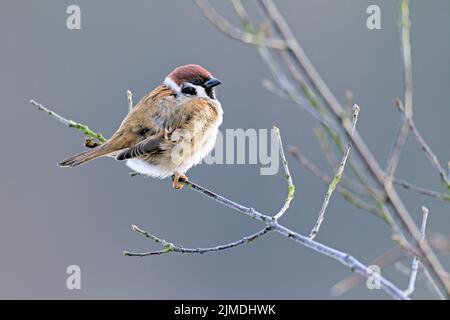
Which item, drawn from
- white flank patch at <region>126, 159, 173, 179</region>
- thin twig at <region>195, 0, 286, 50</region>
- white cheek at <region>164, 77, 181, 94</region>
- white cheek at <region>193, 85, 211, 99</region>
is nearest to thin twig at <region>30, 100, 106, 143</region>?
white flank patch at <region>126, 159, 173, 179</region>

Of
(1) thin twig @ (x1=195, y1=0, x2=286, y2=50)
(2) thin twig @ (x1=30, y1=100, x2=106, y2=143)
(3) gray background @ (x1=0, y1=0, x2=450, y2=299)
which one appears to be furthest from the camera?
(3) gray background @ (x1=0, y1=0, x2=450, y2=299)

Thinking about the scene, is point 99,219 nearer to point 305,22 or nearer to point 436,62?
point 305,22

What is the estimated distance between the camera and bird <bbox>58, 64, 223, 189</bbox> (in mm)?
4609

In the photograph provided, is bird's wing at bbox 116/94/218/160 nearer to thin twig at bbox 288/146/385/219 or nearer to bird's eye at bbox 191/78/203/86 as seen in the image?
bird's eye at bbox 191/78/203/86

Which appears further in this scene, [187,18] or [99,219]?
[187,18]

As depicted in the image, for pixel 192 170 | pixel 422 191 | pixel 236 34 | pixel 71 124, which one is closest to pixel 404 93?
pixel 422 191

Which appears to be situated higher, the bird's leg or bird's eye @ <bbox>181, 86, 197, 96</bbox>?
bird's eye @ <bbox>181, 86, 197, 96</bbox>

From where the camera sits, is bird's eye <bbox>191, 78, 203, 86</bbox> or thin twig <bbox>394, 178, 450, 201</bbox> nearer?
thin twig <bbox>394, 178, 450, 201</bbox>

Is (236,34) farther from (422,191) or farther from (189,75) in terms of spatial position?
(189,75)

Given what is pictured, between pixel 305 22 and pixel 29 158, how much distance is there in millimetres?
6539

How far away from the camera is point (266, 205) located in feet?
44.3

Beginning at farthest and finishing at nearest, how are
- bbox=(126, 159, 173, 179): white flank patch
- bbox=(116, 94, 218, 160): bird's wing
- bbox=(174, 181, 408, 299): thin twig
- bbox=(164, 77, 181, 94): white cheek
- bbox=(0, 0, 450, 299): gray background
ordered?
bbox=(0, 0, 450, 299): gray background < bbox=(164, 77, 181, 94): white cheek < bbox=(126, 159, 173, 179): white flank patch < bbox=(116, 94, 218, 160): bird's wing < bbox=(174, 181, 408, 299): thin twig

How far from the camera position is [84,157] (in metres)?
4.41
